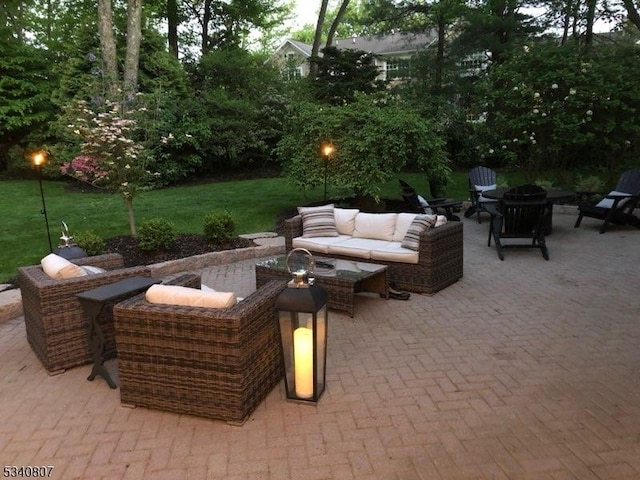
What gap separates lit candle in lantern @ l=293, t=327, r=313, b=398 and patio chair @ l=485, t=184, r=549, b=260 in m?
4.27

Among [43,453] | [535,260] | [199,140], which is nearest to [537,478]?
[43,453]

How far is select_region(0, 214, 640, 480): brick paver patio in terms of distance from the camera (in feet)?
7.47

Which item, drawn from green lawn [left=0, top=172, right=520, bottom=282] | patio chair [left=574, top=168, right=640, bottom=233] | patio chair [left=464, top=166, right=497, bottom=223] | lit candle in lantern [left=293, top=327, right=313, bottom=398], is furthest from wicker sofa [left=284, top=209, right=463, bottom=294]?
patio chair [left=464, top=166, right=497, bottom=223]

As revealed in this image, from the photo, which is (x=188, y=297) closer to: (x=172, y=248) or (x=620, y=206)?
(x=172, y=248)

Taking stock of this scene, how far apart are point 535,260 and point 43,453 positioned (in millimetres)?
5740

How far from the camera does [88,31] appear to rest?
12883 millimetres

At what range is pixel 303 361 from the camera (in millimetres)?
2758

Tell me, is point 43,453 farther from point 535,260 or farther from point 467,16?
point 467,16

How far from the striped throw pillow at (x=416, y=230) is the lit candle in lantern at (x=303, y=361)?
8.09ft

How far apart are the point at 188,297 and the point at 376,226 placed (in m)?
3.29

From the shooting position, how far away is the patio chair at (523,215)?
20.8 ft

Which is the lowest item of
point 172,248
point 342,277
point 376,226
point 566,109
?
point 172,248

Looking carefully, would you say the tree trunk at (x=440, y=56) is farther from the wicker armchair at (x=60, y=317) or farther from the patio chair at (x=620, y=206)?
the wicker armchair at (x=60, y=317)

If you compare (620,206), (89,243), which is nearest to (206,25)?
(89,243)
